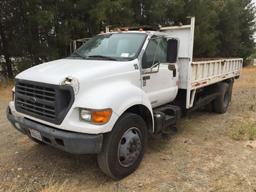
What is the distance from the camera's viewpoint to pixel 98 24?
1345 cm

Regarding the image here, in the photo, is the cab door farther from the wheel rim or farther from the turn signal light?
the turn signal light

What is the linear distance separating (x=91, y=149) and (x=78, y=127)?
315mm

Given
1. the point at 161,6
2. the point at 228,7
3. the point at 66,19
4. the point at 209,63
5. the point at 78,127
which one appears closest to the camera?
the point at 78,127

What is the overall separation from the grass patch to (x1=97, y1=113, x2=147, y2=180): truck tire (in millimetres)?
2374

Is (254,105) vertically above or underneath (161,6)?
underneath

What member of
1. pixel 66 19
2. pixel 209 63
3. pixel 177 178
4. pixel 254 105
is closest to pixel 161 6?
pixel 66 19

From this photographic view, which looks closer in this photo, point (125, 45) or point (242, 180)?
point (242, 180)

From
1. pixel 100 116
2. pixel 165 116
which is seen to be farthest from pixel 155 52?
pixel 100 116

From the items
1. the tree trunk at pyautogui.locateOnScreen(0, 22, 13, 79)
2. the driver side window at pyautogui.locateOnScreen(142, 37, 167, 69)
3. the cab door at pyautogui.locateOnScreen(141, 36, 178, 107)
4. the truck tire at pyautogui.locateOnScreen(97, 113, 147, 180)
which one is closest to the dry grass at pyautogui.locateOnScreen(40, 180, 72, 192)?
the truck tire at pyautogui.locateOnScreen(97, 113, 147, 180)

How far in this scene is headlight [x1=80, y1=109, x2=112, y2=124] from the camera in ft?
11.3

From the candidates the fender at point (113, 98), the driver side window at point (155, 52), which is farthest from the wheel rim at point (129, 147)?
the driver side window at point (155, 52)

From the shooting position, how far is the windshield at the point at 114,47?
14.8ft

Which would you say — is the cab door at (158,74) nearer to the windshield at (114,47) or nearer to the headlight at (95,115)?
the windshield at (114,47)

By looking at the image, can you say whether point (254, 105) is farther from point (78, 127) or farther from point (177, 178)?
point (78, 127)
